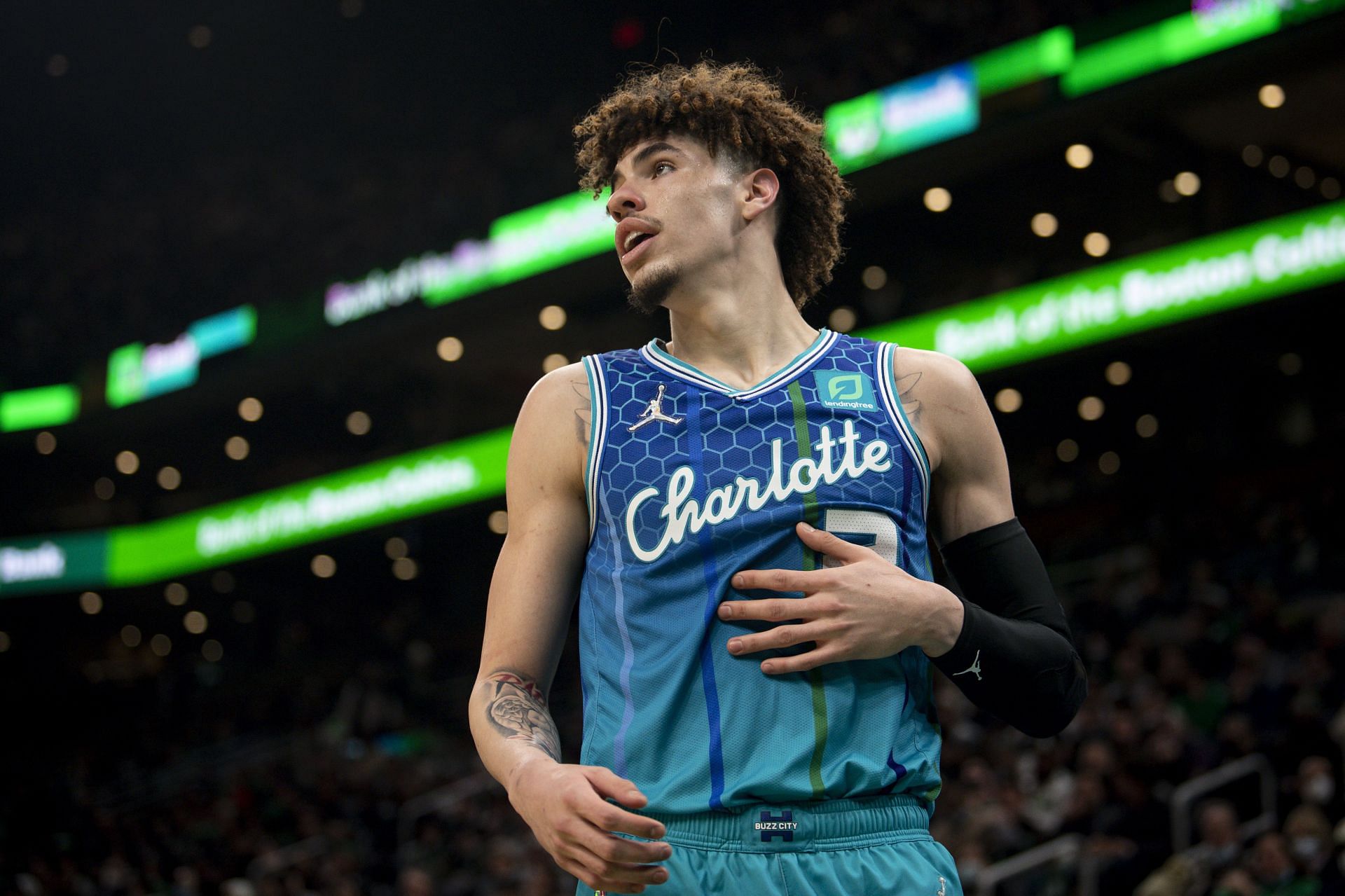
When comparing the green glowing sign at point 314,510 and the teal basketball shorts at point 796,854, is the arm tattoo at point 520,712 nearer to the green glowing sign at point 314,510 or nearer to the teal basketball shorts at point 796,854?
the teal basketball shorts at point 796,854

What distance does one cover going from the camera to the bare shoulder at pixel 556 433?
6.57ft

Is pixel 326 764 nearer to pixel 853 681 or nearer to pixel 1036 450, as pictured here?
pixel 1036 450

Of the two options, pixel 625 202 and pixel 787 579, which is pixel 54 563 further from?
pixel 787 579

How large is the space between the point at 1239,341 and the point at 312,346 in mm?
11449

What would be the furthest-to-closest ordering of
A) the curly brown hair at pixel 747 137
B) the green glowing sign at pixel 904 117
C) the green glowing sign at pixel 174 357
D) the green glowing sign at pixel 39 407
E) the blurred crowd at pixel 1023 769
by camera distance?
the green glowing sign at pixel 39 407 → the green glowing sign at pixel 174 357 → the green glowing sign at pixel 904 117 → the blurred crowd at pixel 1023 769 → the curly brown hair at pixel 747 137

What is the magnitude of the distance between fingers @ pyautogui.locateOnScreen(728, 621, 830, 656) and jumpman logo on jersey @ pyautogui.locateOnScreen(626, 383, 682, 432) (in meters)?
0.36

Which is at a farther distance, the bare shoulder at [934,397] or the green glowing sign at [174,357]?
the green glowing sign at [174,357]

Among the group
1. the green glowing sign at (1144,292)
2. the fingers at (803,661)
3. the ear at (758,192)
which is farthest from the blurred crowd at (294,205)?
the fingers at (803,661)

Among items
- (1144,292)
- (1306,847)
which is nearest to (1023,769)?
(1306,847)

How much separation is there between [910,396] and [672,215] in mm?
464

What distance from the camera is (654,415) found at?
1975 millimetres

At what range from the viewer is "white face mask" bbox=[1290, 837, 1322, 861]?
6324mm

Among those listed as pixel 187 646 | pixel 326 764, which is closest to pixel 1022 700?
pixel 326 764

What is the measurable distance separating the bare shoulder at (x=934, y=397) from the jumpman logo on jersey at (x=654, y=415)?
1.12 ft
